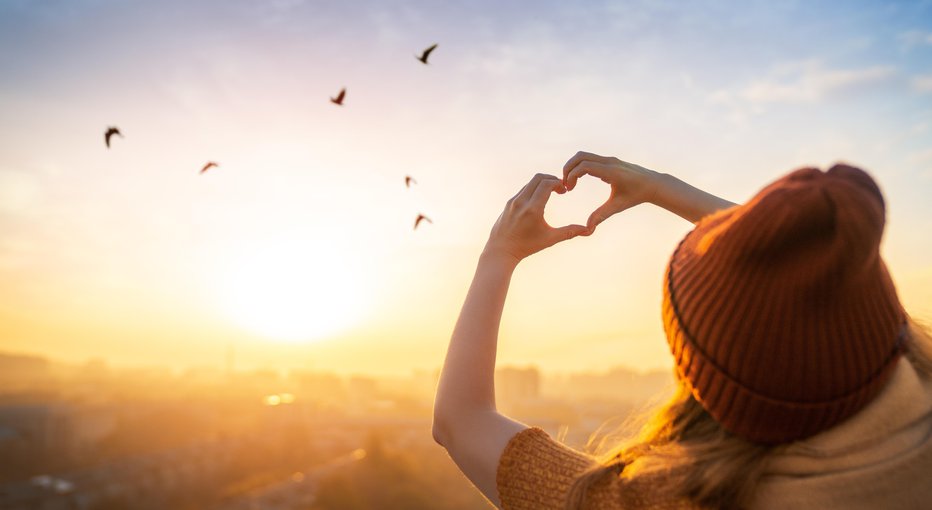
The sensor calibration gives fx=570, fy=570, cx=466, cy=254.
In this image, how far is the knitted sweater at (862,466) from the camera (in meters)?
0.98

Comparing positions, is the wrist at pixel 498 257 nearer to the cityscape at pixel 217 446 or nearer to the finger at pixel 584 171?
the finger at pixel 584 171

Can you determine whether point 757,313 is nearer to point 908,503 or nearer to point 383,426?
point 908,503

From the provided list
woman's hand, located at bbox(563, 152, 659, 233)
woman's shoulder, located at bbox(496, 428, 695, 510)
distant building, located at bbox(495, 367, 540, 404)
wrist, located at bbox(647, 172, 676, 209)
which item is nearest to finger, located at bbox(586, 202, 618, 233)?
woman's hand, located at bbox(563, 152, 659, 233)

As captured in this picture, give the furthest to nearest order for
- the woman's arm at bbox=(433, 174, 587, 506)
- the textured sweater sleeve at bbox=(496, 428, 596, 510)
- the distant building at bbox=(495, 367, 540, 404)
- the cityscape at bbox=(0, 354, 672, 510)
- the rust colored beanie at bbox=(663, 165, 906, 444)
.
Result: the distant building at bbox=(495, 367, 540, 404) < the cityscape at bbox=(0, 354, 672, 510) < the woman's arm at bbox=(433, 174, 587, 506) < the textured sweater sleeve at bbox=(496, 428, 596, 510) < the rust colored beanie at bbox=(663, 165, 906, 444)

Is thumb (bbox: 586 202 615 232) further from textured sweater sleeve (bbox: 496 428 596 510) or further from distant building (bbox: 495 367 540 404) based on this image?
distant building (bbox: 495 367 540 404)

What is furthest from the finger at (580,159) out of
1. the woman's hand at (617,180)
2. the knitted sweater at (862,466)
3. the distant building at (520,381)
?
the distant building at (520,381)

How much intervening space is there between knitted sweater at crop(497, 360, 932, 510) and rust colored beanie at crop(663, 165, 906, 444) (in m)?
0.03

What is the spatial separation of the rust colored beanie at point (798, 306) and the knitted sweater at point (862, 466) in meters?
0.03

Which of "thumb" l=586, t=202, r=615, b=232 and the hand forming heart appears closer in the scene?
the hand forming heart

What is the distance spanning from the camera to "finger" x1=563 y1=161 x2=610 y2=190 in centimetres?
169

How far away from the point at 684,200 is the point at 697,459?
2.82 ft

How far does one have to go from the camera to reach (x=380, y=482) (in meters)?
59.1

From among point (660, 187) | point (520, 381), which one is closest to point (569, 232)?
point (660, 187)

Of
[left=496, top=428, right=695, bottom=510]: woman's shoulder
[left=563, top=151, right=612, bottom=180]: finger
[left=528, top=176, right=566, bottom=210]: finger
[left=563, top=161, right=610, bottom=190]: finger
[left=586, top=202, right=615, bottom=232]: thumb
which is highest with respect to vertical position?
[left=563, top=151, right=612, bottom=180]: finger
